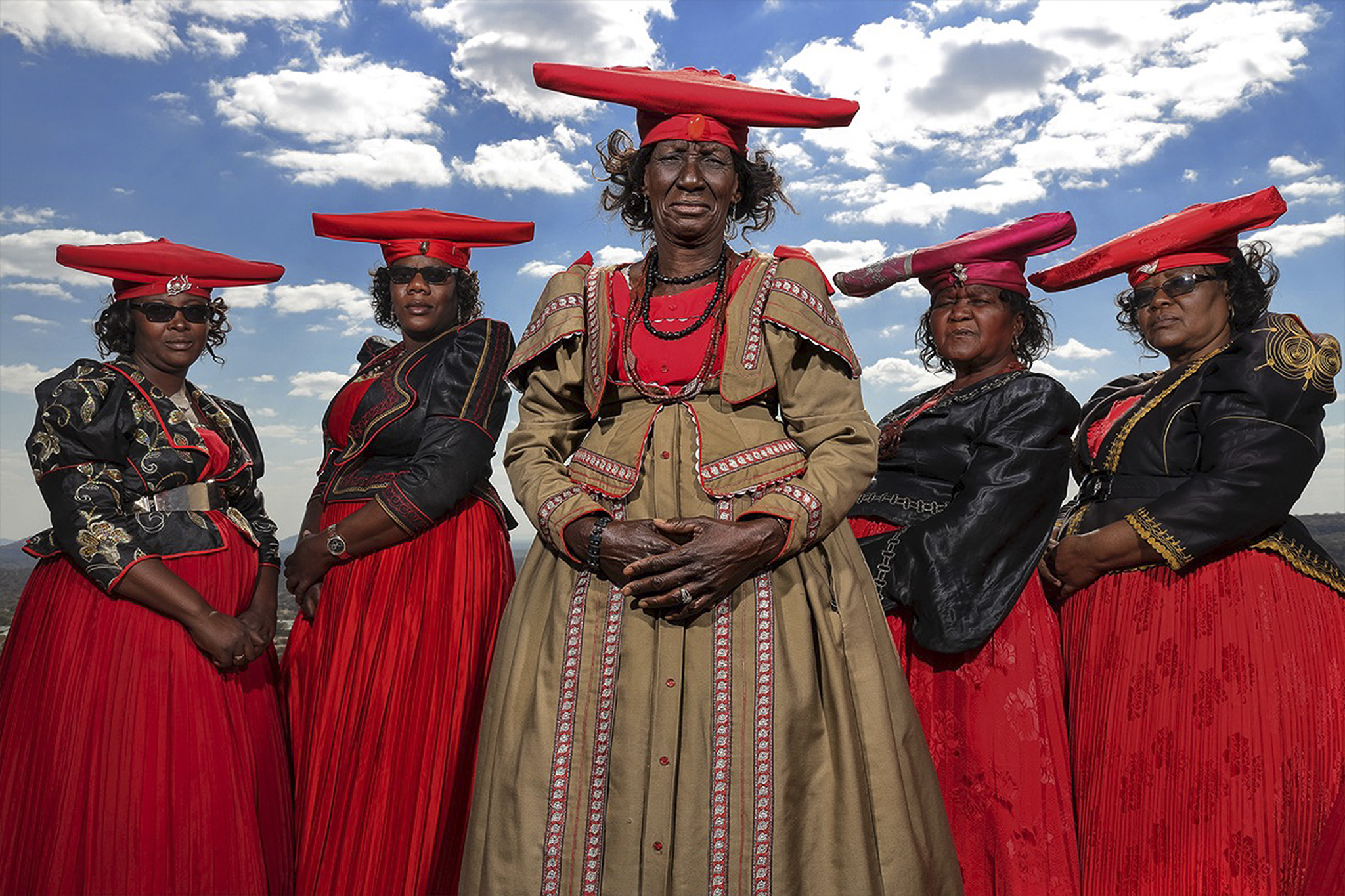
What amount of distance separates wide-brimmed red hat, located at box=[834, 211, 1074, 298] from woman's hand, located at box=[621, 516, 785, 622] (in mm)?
2028

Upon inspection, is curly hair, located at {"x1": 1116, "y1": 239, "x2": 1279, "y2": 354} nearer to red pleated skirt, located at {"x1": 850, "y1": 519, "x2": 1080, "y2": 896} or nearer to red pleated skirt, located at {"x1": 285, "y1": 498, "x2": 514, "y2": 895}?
red pleated skirt, located at {"x1": 850, "y1": 519, "x2": 1080, "y2": 896}

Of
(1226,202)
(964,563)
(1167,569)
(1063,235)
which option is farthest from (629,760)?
(1226,202)

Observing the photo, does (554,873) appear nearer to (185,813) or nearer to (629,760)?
(629,760)

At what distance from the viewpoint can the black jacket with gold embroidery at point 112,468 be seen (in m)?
3.72

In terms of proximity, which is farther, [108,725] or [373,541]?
[373,541]

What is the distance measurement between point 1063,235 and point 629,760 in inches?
110

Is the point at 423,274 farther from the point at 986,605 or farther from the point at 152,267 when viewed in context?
the point at 986,605

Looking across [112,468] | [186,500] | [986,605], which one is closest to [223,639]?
[186,500]

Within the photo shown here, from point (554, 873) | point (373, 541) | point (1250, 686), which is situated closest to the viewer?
point (554, 873)

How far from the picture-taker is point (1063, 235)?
4.21 meters

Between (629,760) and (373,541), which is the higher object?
(373,541)

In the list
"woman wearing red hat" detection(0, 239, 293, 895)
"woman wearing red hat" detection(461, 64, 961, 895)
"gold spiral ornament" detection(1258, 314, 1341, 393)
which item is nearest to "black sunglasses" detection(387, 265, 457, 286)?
"woman wearing red hat" detection(0, 239, 293, 895)

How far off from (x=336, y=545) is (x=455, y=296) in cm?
116

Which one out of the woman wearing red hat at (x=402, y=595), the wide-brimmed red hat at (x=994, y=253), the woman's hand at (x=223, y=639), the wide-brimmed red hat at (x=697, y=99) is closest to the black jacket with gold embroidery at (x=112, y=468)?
the woman's hand at (x=223, y=639)
